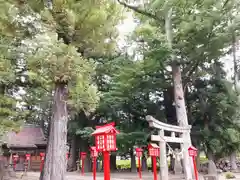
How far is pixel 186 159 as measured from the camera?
12312mm

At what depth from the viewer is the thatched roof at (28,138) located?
20.6 m

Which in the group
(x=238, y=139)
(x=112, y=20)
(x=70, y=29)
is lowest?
(x=238, y=139)

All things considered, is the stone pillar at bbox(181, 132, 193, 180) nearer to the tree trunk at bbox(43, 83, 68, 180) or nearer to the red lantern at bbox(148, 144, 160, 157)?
the red lantern at bbox(148, 144, 160, 157)

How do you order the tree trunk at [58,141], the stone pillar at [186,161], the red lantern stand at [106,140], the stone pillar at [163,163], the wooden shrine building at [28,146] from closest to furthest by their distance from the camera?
the red lantern stand at [106,140], the tree trunk at [58,141], the stone pillar at [163,163], the stone pillar at [186,161], the wooden shrine building at [28,146]

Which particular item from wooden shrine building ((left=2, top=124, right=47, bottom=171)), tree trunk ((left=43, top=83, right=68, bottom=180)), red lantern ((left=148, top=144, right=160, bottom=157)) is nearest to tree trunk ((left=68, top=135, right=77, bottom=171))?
wooden shrine building ((left=2, top=124, right=47, bottom=171))

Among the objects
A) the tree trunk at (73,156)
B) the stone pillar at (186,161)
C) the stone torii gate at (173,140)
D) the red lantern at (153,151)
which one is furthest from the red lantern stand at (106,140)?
the tree trunk at (73,156)

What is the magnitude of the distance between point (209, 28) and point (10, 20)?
8.79 metres

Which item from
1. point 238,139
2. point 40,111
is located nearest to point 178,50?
point 238,139

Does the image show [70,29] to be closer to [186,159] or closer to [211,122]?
[186,159]

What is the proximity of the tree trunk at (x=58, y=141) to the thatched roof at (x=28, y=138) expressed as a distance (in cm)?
1404

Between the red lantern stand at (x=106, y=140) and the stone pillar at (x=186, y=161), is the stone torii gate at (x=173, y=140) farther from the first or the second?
the red lantern stand at (x=106, y=140)

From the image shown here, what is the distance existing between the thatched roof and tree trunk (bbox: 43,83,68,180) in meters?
14.0

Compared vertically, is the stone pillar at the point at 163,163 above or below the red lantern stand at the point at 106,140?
below

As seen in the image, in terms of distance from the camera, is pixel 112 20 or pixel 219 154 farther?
pixel 219 154
